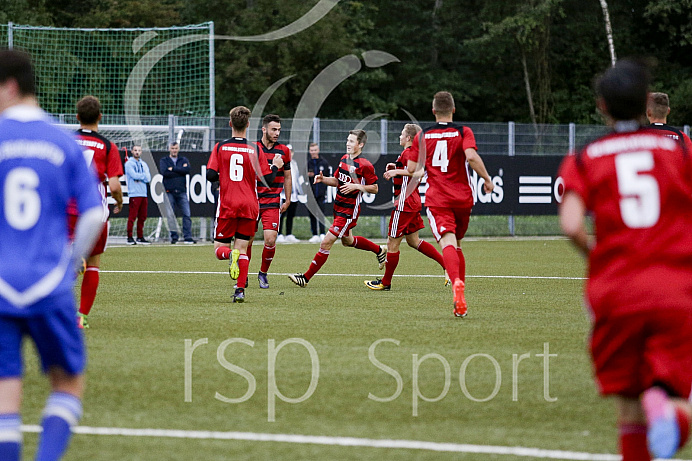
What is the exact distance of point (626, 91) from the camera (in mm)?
3986

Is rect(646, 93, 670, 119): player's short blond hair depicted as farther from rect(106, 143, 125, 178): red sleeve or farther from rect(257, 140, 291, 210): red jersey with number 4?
rect(106, 143, 125, 178): red sleeve

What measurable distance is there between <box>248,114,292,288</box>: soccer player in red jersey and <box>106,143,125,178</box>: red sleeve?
4.31m

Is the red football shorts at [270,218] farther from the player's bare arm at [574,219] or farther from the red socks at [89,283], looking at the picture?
the player's bare arm at [574,219]

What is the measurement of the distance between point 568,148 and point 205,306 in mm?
19367

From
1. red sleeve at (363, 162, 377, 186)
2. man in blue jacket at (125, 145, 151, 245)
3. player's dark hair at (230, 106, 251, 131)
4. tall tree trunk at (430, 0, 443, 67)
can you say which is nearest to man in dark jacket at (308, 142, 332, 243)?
man in blue jacket at (125, 145, 151, 245)

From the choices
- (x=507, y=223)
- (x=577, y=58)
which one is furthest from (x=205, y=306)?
(x=577, y=58)

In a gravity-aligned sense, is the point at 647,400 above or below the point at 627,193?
below

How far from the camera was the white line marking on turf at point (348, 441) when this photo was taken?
15.3ft

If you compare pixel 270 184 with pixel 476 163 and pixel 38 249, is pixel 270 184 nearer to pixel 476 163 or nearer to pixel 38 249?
A: pixel 476 163

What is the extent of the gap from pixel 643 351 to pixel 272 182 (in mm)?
9369

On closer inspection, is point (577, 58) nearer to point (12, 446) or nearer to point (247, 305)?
point (247, 305)

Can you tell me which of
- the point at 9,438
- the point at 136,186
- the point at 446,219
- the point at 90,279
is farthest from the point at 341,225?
the point at 136,186

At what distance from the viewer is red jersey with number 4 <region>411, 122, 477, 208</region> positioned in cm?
1020

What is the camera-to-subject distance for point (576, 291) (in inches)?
498
